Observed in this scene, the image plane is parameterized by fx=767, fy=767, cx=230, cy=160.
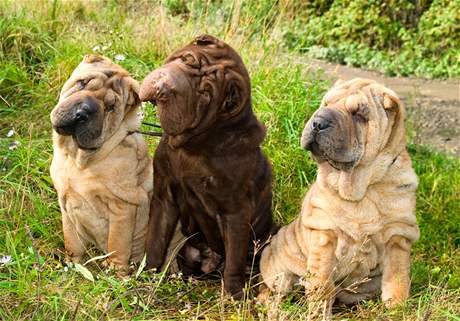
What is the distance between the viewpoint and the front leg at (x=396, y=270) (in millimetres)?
4078

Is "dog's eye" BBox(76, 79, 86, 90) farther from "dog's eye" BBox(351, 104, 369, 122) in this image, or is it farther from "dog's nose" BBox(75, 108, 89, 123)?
"dog's eye" BBox(351, 104, 369, 122)

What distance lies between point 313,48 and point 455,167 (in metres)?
4.93

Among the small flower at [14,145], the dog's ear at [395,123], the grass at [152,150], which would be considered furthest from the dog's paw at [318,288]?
the small flower at [14,145]

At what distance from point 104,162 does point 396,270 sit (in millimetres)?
1729

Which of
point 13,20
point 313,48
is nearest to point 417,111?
point 313,48

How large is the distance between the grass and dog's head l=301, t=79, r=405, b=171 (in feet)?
2.75

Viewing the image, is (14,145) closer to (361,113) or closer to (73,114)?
(73,114)

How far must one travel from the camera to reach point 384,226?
402 cm

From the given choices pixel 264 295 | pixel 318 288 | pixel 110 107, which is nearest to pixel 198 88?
pixel 110 107

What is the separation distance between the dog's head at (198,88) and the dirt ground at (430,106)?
3761 mm

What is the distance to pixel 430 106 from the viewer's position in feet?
29.2

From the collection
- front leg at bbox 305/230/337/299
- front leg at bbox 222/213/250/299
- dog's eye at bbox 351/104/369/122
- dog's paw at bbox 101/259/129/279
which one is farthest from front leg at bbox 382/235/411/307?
dog's paw at bbox 101/259/129/279

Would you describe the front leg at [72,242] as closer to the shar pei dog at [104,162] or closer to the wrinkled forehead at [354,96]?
the shar pei dog at [104,162]

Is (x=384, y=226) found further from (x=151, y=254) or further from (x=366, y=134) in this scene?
(x=151, y=254)
